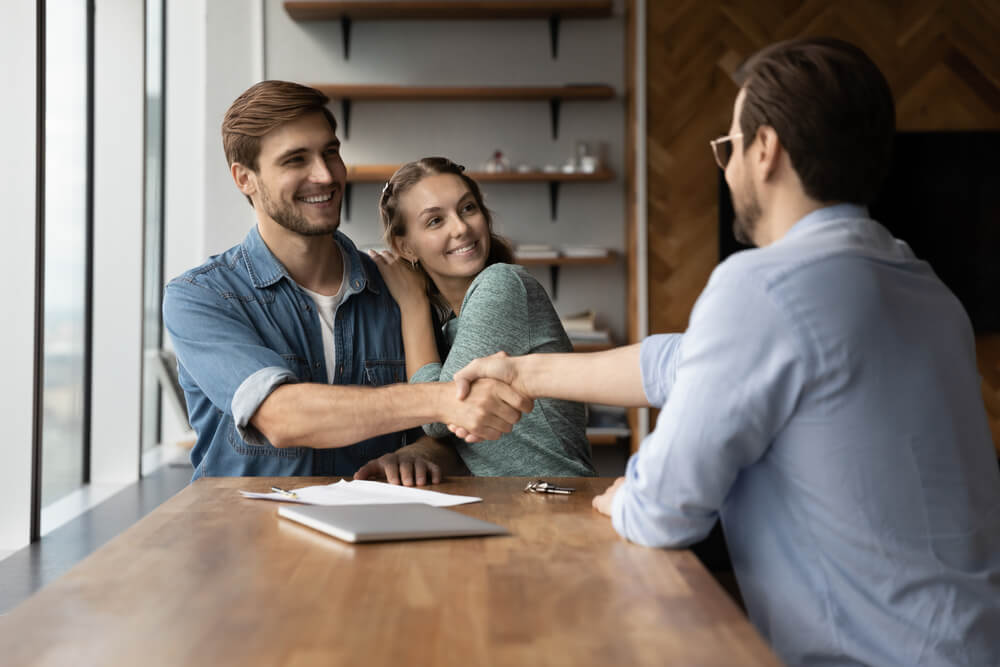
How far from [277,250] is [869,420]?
144 cm

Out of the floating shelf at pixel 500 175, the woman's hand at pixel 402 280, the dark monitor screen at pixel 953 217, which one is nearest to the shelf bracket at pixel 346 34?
the floating shelf at pixel 500 175

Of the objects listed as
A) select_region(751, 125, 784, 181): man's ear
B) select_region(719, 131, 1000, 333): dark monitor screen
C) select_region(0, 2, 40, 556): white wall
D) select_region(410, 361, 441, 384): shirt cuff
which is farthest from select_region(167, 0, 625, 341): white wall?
select_region(751, 125, 784, 181): man's ear

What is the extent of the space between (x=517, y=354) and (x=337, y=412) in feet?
1.22

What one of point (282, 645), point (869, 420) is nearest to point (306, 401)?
point (282, 645)

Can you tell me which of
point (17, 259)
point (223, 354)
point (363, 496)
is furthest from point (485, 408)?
point (17, 259)

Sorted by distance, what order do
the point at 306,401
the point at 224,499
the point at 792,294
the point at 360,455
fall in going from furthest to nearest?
the point at 360,455
the point at 306,401
the point at 224,499
the point at 792,294

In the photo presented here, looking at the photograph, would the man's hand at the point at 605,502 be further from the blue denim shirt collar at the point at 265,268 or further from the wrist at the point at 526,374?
the blue denim shirt collar at the point at 265,268

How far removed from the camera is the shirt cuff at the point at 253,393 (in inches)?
66.2

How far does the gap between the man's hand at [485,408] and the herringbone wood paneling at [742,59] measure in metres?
3.19

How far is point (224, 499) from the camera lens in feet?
4.68

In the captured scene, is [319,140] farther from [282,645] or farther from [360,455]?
[282,645]

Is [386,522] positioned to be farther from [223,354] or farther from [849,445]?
[223,354]

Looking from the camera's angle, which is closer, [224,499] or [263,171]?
[224,499]

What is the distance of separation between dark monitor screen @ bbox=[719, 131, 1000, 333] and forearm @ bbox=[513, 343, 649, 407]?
10.2 ft
